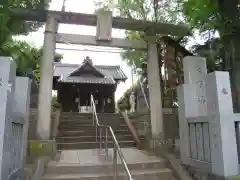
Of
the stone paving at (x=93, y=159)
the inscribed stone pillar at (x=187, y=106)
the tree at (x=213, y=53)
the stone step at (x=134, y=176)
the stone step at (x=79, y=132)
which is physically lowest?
the stone step at (x=134, y=176)

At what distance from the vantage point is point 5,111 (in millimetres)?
3252

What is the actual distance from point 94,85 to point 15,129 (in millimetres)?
15362

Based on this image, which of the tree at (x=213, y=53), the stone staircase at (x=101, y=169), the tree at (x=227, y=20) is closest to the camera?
the tree at (x=227, y=20)

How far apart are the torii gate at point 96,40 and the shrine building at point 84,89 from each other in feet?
36.1

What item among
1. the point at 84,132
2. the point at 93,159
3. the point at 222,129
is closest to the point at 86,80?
the point at 84,132

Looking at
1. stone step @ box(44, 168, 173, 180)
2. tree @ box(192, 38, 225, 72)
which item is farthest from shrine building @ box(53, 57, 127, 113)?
stone step @ box(44, 168, 173, 180)

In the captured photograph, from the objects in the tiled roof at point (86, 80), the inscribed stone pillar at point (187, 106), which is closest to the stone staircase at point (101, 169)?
the inscribed stone pillar at point (187, 106)

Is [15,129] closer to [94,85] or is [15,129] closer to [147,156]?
[147,156]

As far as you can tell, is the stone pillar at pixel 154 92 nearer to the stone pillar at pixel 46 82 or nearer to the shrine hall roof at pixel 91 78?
the stone pillar at pixel 46 82

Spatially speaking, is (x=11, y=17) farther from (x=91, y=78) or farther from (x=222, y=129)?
(x=91, y=78)

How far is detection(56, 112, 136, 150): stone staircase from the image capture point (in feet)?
28.6

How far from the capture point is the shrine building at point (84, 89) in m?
18.9

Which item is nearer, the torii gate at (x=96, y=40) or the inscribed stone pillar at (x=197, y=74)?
the inscribed stone pillar at (x=197, y=74)

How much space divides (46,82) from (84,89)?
40.3 feet
